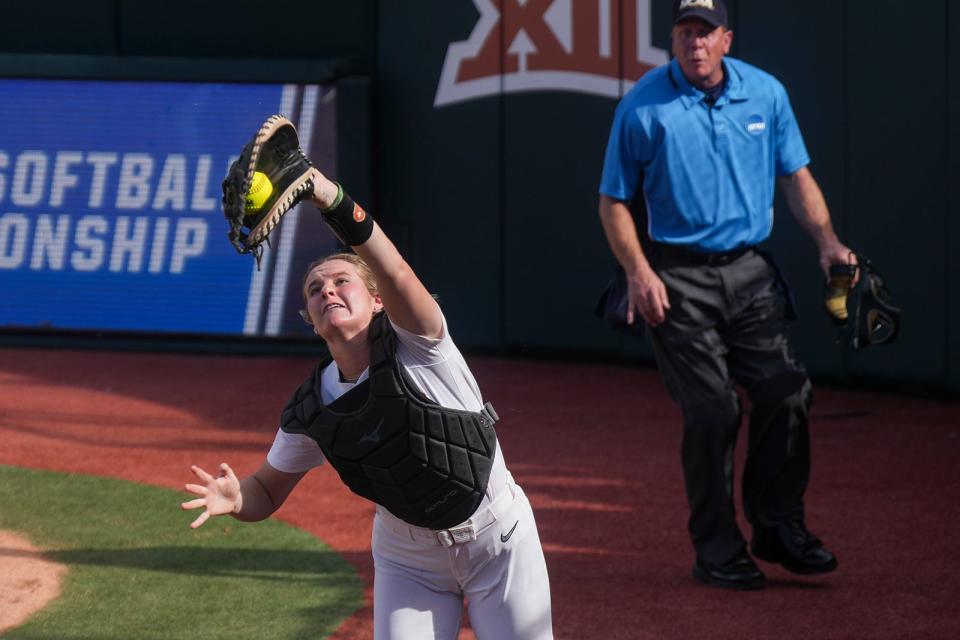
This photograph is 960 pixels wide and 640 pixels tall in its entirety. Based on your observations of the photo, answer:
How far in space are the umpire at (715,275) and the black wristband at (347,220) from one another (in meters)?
2.50

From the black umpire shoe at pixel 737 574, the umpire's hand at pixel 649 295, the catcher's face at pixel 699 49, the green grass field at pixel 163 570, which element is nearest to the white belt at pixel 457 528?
the green grass field at pixel 163 570

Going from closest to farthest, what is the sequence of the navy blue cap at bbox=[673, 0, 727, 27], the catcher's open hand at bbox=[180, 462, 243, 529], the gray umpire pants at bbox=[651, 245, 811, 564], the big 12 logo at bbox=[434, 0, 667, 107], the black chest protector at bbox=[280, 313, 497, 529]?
the black chest protector at bbox=[280, 313, 497, 529] → the catcher's open hand at bbox=[180, 462, 243, 529] → the navy blue cap at bbox=[673, 0, 727, 27] → the gray umpire pants at bbox=[651, 245, 811, 564] → the big 12 logo at bbox=[434, 0, 667, 107]

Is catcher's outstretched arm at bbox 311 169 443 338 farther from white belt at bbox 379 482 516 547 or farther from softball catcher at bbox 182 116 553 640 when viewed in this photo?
white belt at bbox 379 482 516 547

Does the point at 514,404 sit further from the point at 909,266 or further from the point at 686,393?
the point at 686,393

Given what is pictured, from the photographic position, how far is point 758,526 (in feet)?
19.7

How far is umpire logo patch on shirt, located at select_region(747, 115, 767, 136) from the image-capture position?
5.90m

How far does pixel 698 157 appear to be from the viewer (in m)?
5.85

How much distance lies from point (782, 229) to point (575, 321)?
5.66 feet

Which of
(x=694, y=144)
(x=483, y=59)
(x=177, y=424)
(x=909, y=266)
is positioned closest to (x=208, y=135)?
(x=483, y=59)

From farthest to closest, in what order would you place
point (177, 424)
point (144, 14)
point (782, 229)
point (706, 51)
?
point (144, 14), point (782, 229), point (177, 424), point (706, 51)

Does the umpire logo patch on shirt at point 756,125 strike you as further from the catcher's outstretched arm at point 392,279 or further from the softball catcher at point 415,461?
the catcher's outstretched arm at point 392,279

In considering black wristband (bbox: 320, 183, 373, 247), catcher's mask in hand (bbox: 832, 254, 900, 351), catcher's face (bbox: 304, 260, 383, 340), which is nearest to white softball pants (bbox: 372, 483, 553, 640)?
catcher's face (bbox: 304, 260, 383, 340)

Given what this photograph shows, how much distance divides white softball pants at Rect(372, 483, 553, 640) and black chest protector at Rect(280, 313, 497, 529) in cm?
8

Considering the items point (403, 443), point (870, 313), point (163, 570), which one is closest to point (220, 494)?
point (403, 443)
